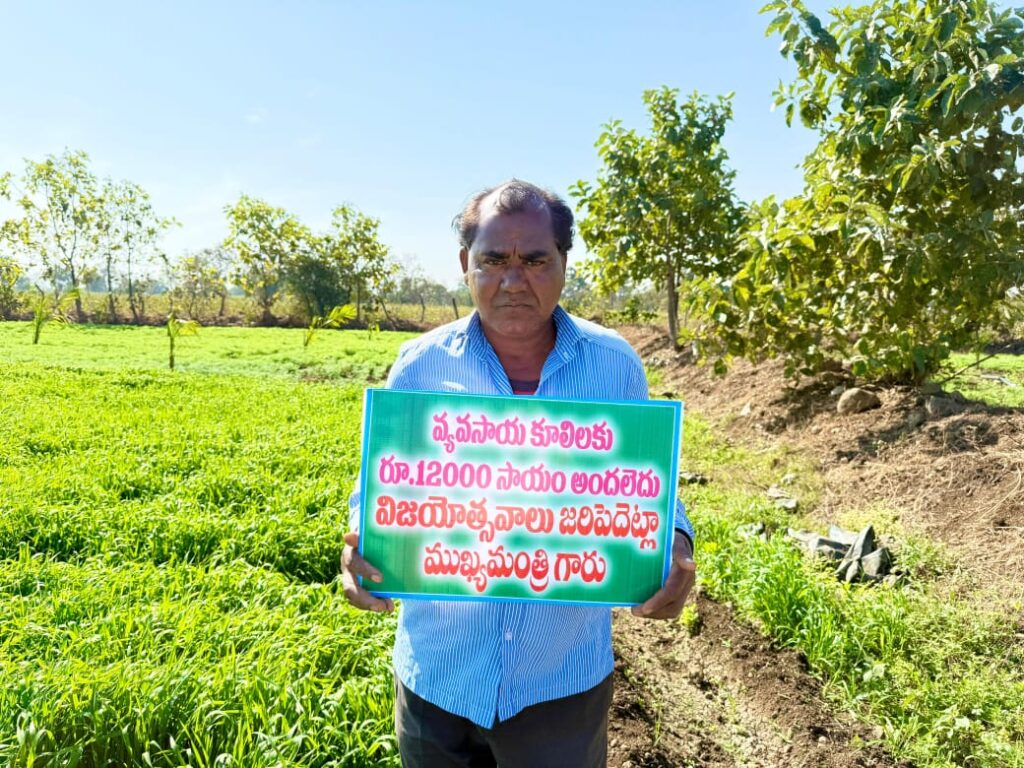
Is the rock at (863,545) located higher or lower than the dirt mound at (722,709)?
higher

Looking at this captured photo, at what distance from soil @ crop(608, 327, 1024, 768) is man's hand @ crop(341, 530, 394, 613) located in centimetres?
169

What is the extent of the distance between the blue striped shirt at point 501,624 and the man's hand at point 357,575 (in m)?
0.09

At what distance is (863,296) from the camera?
5.71 m

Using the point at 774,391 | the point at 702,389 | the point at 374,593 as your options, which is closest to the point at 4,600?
the point at 374,593

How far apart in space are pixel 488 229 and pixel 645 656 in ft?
8.69

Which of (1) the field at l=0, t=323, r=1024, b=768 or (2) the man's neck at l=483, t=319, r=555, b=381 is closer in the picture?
(2) the man's neck at l=483, t=319, r=555, b=381

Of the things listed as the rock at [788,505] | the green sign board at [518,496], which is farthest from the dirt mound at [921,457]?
the green sign board at [518,496]

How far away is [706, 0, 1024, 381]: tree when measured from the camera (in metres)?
4.63

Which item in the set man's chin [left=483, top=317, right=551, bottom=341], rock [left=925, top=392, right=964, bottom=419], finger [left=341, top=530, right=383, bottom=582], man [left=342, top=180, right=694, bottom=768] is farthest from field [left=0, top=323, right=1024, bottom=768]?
man's chin [left=483, top=317, right=551, bottom=341]

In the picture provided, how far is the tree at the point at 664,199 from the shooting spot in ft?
38.1

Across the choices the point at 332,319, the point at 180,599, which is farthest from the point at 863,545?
the point at 332,319

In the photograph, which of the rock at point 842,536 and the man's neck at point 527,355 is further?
the rock at point 842,536

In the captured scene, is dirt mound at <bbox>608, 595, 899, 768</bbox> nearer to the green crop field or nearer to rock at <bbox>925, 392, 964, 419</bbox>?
the green crop field

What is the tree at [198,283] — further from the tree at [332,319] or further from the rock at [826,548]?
the rock at [826,548]
